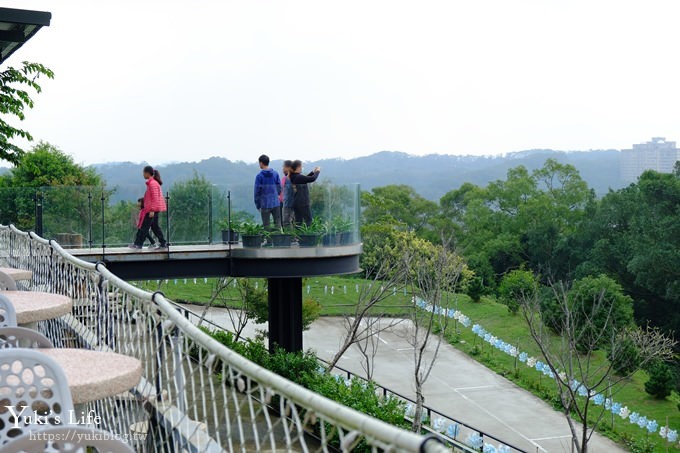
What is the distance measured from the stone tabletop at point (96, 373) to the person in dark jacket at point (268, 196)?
539 inches

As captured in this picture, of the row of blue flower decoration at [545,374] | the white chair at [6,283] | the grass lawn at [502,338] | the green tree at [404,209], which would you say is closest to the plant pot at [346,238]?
the row of blue flower decoration at [545,374]

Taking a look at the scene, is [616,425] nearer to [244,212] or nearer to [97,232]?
[244,212]

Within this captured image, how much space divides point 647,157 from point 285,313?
171 meters

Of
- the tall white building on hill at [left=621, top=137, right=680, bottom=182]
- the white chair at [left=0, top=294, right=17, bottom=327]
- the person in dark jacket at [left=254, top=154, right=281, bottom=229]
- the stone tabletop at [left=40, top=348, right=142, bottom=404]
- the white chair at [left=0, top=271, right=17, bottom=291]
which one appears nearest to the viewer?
the stone tabletop at [left=40, top=348, right=142, bottom=404]

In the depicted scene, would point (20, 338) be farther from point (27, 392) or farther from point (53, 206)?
point (53, 206)

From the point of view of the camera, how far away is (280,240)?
1764 centimetres

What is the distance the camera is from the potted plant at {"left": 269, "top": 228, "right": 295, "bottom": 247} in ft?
57.8

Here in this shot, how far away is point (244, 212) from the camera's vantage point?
18.2m

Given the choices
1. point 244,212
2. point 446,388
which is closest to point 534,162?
point 446,388

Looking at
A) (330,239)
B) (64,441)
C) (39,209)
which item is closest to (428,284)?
(330,239)

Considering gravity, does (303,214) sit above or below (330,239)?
above

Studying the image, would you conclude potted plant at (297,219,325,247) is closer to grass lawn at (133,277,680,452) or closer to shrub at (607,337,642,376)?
grass lawn at (133,277,680,452)

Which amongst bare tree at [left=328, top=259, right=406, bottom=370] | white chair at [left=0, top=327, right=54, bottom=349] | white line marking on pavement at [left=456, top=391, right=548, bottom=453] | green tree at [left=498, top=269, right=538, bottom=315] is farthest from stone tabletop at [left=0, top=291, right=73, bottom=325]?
green tree at [left=498, top=269, right=538, bottom=315]

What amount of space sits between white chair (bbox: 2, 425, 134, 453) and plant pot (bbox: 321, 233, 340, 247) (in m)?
15.5
